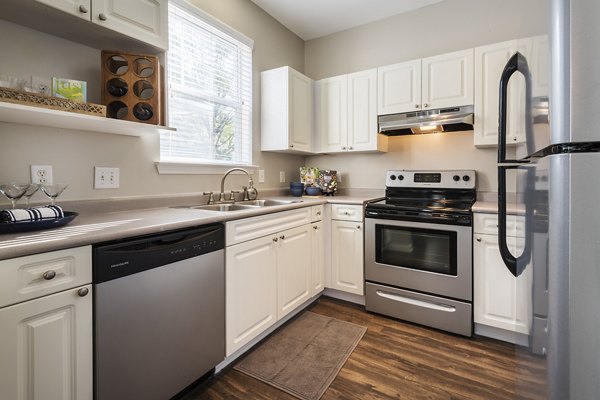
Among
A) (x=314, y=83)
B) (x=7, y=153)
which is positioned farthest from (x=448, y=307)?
(x=7, y=153)

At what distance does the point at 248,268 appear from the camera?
5.82 ft

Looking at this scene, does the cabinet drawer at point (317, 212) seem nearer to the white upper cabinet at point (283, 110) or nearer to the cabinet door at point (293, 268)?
the cabinet door at point (293, 268)

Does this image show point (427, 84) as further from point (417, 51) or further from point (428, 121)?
point (417, 51)

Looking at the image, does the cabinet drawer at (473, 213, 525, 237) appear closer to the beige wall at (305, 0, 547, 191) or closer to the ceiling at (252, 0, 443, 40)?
the beige wall at (305, 0, 547, 191)

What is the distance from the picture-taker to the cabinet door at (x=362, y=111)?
A: 274 centimetres

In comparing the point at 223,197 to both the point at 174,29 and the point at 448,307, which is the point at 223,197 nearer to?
the point at 174,29

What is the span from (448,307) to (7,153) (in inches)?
106

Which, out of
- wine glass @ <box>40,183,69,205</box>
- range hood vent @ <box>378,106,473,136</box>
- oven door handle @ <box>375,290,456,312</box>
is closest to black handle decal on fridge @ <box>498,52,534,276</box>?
oven door handle @ <box>375,290,456,312</box>

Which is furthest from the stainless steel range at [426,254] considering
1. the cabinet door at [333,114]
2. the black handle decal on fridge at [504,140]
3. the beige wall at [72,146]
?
the beige wall at [72,146]

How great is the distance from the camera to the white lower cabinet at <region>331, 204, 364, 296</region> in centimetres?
250

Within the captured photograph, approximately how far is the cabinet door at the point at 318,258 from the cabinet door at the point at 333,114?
878mm

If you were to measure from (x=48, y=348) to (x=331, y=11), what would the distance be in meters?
3.17

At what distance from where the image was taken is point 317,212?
2523mm

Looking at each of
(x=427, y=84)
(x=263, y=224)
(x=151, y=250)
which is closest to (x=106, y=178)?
(x=151, y=250)
